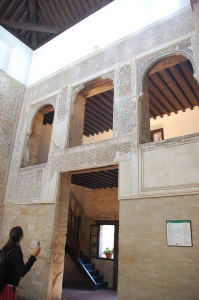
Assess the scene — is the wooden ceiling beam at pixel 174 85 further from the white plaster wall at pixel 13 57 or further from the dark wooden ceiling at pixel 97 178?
the white plaster wall at pixel 13 57

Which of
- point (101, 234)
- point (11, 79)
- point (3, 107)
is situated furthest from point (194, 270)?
point (11, 79)

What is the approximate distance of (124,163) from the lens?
4.68m

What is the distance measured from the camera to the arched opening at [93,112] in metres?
6.29

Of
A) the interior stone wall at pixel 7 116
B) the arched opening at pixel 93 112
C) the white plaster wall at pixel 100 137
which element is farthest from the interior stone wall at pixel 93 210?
the interior stone wall at pixel 7 116

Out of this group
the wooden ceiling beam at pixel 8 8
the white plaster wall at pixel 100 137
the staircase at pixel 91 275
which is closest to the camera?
the staircase at pixel 91 275

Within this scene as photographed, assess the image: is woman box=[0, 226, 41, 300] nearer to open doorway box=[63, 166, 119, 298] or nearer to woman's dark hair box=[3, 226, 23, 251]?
woman's dark hair box=[3, 226, 23, 251]

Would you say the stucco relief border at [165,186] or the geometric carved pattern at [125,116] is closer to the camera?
the stucco relief border at [165,186]

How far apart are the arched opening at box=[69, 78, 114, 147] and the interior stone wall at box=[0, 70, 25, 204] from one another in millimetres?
2220

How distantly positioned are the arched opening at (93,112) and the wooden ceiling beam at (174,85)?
143 cm

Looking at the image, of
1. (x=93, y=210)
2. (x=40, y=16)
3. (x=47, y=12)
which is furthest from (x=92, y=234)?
(x=40, y=16)

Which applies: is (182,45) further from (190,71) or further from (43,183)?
(43,183)

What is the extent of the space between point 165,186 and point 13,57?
269 inches

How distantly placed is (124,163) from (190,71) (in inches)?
129

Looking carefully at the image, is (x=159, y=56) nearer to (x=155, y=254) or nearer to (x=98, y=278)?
(x=155, y=254)
